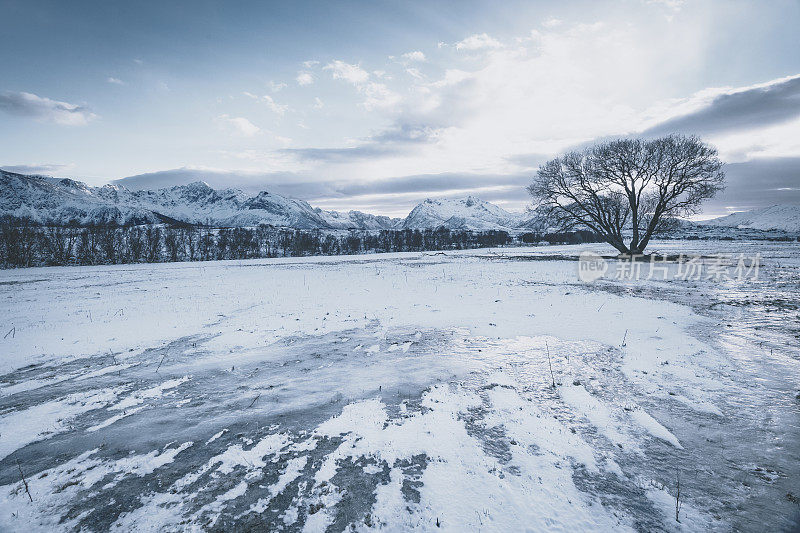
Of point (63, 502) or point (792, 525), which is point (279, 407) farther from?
point (792, 525)

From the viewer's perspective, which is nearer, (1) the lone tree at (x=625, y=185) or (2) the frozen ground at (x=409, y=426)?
(2) the frozen ground at (x=409, y=426)

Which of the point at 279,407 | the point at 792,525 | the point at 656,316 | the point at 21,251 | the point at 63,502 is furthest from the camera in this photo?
the point at 21,251

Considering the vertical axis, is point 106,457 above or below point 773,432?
below

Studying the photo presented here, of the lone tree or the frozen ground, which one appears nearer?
the frozen ground

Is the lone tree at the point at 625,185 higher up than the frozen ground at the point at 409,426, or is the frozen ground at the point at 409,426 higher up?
the lone tree at the point at 625,185

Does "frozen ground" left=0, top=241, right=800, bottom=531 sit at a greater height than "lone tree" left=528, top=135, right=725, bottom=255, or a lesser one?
lesser

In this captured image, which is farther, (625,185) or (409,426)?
(625,185)

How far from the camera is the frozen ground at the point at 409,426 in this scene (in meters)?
3.23

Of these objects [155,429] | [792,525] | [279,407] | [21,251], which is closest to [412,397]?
[279,407]

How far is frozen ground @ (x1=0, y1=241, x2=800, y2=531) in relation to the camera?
10.6ft

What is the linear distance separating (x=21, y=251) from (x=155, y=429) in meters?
79.4

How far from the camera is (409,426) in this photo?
4711 millimetres

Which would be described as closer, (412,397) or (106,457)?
(106,457)

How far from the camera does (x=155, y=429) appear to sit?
4777mm
